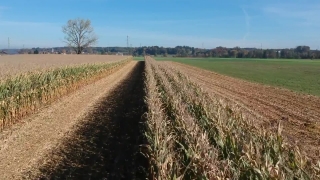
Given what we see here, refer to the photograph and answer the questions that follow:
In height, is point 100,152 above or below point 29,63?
below

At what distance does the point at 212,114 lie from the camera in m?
8.41

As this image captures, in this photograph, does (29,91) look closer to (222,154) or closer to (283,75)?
(222,154)

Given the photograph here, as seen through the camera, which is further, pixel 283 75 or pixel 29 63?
pixel 283 75

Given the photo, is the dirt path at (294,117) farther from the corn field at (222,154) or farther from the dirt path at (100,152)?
the dirt path at (100,152)

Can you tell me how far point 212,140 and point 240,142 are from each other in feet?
3.50

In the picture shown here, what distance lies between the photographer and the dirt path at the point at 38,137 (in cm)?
849

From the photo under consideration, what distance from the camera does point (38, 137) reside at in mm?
11102

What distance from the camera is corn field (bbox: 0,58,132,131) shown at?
1253 centimetres

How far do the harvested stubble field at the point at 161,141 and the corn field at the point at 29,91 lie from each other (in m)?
0.22

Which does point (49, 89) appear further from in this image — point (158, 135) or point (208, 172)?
point (208, 172)

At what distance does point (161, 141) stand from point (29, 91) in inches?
401

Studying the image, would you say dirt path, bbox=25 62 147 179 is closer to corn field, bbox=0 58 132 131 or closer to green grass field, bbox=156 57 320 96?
corn field, bbox=0 58 132 131

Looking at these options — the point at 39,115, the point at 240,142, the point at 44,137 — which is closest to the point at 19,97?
→ the point at 39,115

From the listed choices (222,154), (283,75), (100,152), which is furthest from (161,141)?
(283,75)
